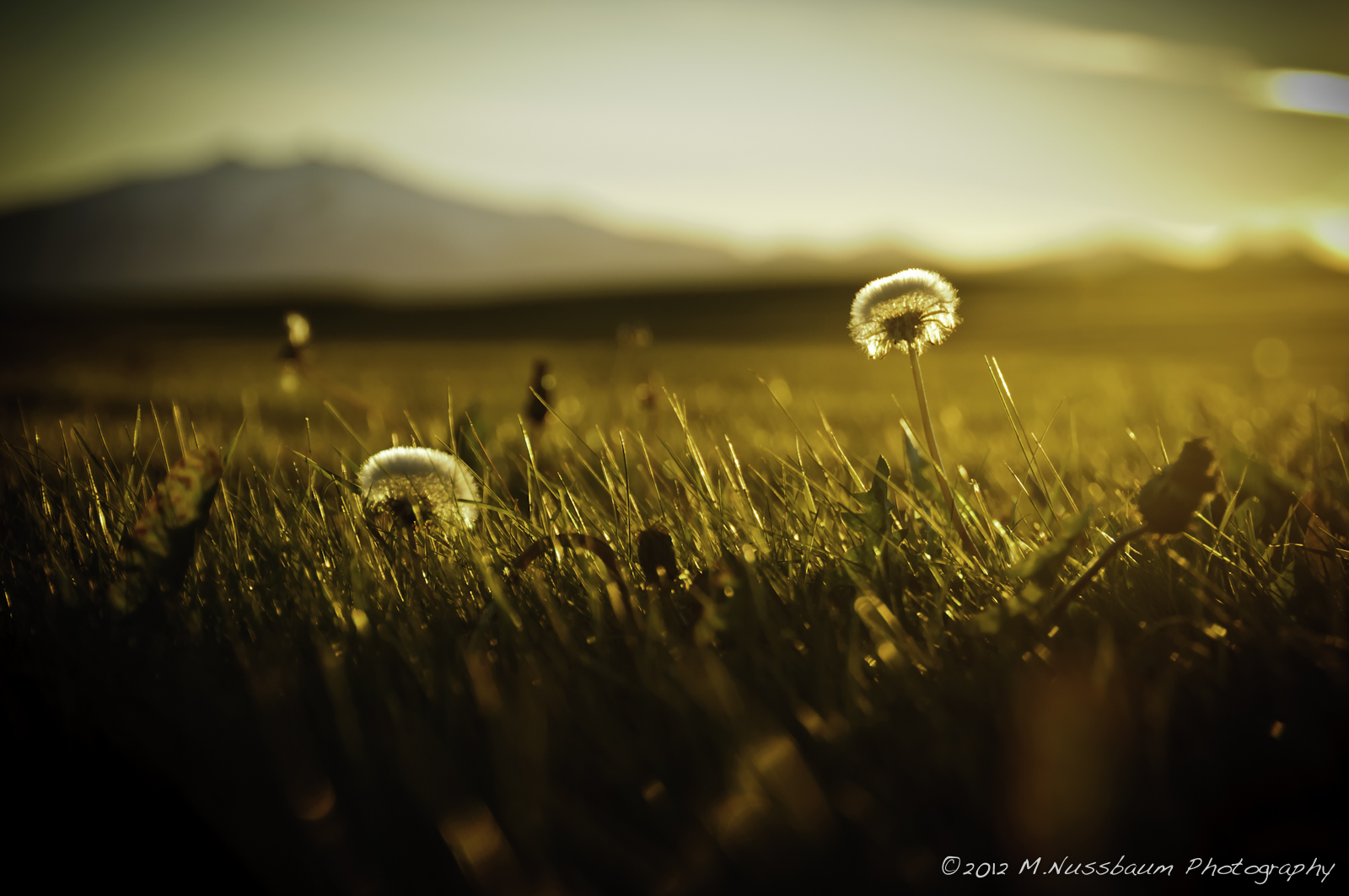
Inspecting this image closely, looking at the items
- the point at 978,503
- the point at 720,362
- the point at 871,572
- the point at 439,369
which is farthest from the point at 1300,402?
the point at 439,369

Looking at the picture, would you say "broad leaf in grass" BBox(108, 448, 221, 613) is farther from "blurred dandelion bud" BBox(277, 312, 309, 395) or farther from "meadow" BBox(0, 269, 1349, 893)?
"blurred dandelion bud" BBox(277, 312, 309, 395)

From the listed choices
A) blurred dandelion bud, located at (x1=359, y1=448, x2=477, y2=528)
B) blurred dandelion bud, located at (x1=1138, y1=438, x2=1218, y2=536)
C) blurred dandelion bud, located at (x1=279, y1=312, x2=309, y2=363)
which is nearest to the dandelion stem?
blurred dandelion bud, located at (x1=1138, y1=438, x2=1218, y2=536)

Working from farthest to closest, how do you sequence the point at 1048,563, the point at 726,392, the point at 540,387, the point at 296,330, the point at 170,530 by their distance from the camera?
the point at 726,392
the point at 296,330
the point at 540,387
the point at 170,530
the point at 1048,563

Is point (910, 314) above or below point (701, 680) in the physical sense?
above

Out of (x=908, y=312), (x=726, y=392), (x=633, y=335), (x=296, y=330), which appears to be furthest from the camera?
(x=726, y=392)

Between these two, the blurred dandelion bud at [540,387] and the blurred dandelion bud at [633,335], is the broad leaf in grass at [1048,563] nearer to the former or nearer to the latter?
the blurred dandelion bud at [540,387]

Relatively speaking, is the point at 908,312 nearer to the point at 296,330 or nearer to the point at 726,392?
the point at 296,330

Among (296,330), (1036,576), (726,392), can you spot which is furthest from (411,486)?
(726,392)
